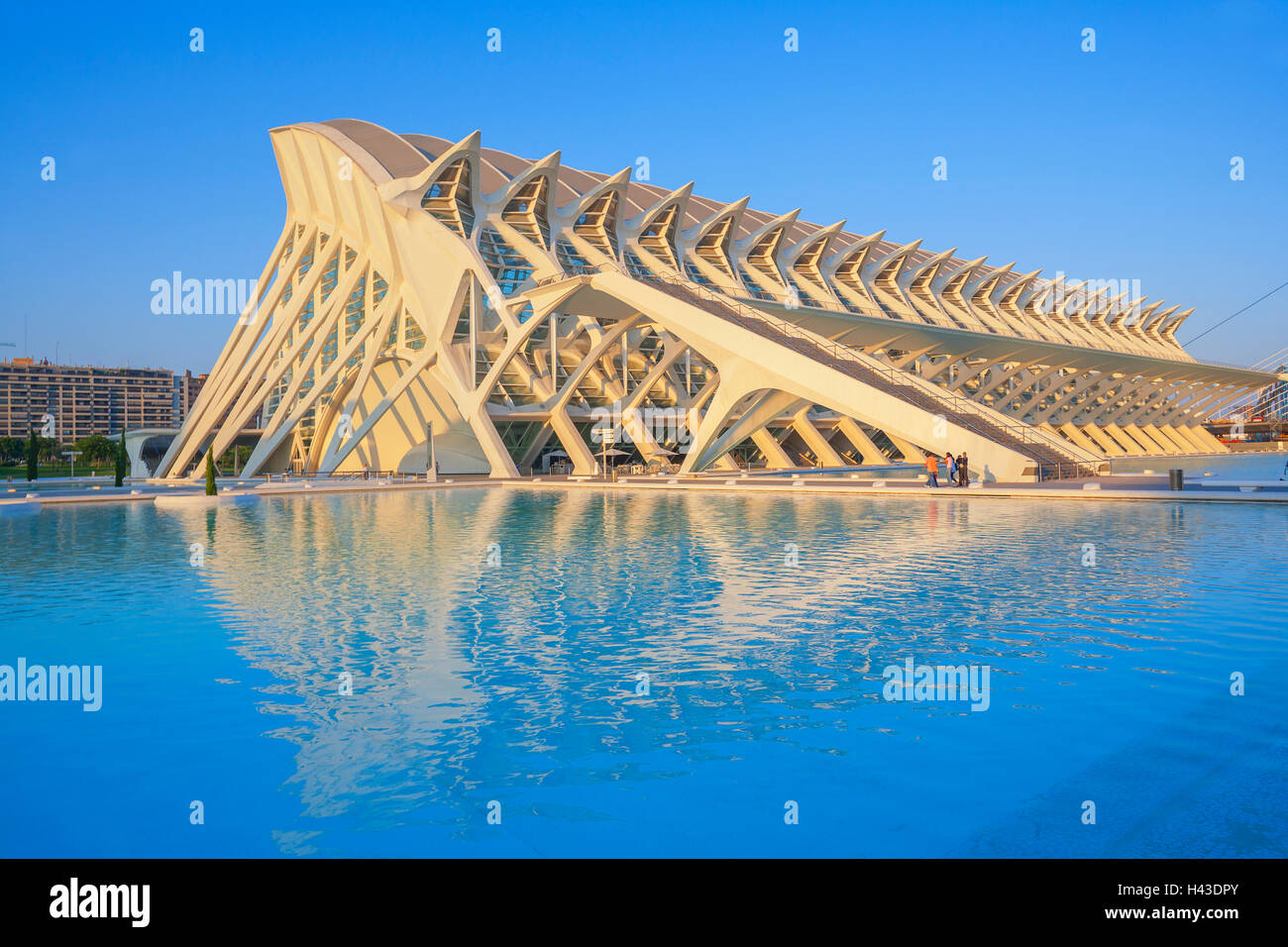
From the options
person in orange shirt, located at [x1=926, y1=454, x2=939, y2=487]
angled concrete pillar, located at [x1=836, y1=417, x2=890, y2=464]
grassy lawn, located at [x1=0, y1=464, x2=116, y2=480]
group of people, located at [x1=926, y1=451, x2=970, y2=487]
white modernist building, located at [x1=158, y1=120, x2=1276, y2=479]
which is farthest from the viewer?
grassy lawn, located at [x1=0, y1=464, x2=116, y2=480]

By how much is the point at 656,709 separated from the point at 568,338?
3809cm

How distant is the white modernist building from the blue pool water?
17204 millimetres

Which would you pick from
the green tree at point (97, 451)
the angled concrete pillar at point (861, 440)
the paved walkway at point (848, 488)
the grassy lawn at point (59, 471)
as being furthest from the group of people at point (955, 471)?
the green tree at point (97, 451)

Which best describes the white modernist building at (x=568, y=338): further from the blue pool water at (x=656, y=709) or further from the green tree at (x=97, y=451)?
the green tree at (x=97, y=451)

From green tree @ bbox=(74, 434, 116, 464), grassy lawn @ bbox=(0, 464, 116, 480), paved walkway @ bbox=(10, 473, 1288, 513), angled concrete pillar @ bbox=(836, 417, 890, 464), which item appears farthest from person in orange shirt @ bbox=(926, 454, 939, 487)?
green tree @ bbox=(74, 434, 116, 464)

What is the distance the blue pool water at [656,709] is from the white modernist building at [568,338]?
17.2m

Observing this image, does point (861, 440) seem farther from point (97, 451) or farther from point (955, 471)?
point (97, 451)

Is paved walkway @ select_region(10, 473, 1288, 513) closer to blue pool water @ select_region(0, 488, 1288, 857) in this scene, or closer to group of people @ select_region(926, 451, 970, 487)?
group of people @ select_region(926, 451, 970, 487)

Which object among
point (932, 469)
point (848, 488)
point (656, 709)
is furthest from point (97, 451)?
point (656, 709)

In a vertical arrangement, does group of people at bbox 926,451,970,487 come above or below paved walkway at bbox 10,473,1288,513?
above

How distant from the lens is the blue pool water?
395 centimetres
